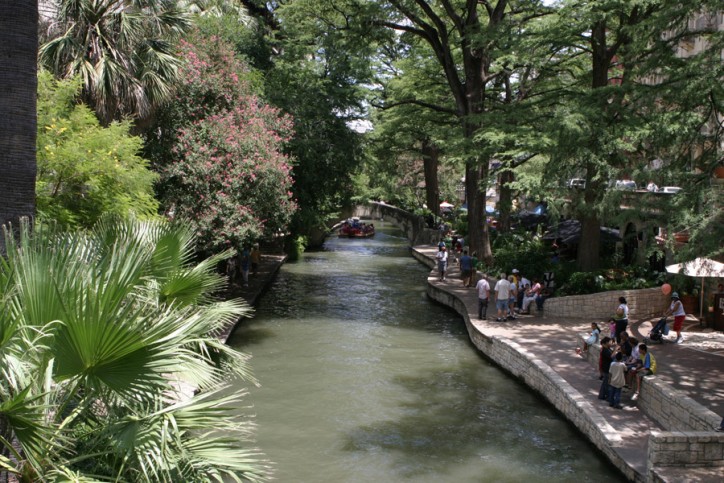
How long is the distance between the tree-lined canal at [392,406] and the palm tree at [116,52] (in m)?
7.25

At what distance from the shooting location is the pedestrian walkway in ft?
35.4

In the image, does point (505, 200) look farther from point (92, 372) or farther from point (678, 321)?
point (92, 372)

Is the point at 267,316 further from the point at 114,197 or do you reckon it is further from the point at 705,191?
the point at 705,191

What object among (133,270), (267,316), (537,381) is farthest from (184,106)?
(133,270)

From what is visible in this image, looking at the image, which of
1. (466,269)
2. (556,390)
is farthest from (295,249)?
(556,390)

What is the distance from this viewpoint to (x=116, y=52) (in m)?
16.3

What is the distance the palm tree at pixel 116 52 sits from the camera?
15.4m

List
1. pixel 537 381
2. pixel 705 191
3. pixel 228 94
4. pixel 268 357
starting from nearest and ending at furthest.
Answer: pixel 705 191, pixel 537 381, pixel 268 357, pixel 228 94

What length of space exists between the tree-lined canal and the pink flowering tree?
3.42 meters

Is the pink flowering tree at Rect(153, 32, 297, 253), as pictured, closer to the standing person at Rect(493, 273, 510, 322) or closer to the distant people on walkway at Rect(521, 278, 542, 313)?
the standing person at Rect(493, 273, 510, 322)

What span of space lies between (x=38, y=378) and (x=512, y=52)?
20530 mm

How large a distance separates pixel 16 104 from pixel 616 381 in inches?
401

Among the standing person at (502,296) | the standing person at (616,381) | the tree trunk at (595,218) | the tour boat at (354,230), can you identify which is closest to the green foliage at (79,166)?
the standing person at (616,381)

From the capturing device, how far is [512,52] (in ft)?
74.7
